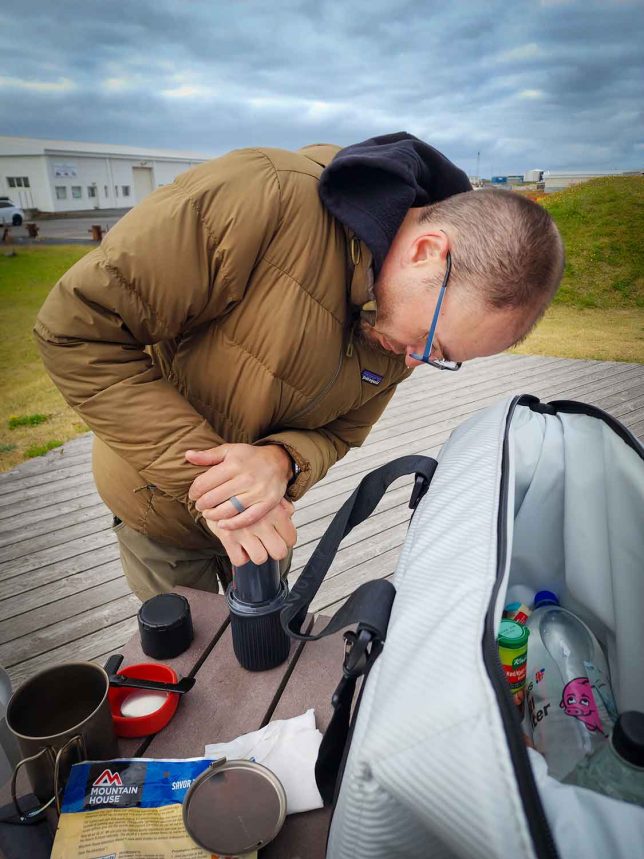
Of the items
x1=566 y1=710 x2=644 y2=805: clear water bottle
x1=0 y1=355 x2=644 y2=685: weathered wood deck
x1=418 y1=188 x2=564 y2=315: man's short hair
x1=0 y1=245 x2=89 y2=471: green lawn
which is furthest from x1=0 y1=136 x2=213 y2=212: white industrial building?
x1=566 y1=710 x2=644 y2=805: clear water bottle

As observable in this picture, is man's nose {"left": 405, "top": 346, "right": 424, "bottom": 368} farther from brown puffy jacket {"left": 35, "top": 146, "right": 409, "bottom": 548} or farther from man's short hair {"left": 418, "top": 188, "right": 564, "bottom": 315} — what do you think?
man's short hair {"left": 418, "top": 188, "right": 564, "bottom": 315}

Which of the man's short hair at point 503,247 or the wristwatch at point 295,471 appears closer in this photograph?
the man's short hair at point 503,247

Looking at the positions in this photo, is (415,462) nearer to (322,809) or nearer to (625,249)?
(322,809)

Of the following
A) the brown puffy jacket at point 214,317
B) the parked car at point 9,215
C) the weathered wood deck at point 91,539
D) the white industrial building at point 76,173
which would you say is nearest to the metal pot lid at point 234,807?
the brown puffy jacket at point 214,317

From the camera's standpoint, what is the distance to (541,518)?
1.16 meters

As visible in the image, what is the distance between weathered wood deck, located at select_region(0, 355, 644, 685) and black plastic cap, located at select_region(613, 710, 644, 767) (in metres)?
1.71

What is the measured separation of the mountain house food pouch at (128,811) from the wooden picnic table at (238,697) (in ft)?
0.27

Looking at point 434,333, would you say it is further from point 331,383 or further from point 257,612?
point 257,612

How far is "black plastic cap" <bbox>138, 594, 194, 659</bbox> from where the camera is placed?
1.04 meters

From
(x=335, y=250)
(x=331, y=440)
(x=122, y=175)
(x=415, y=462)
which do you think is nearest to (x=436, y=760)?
(x=415, y=462)

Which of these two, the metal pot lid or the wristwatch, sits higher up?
the wristwatch

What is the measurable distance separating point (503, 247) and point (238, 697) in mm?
1002

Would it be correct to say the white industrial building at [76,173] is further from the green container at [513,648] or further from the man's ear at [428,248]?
the green container at [513,648]

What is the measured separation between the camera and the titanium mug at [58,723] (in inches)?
28.2
